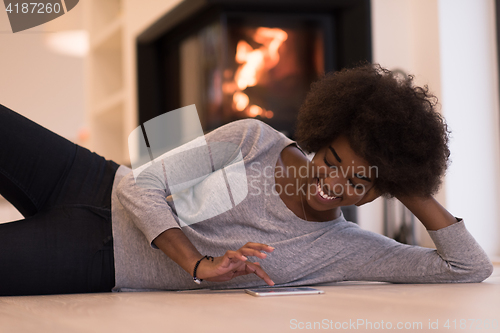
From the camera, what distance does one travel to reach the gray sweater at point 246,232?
1.11 metres

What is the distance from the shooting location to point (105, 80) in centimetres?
430

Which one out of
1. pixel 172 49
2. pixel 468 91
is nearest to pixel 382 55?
pixel 468 91

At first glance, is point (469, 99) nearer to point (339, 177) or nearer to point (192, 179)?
point (339, 177)

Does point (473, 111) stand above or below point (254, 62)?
below

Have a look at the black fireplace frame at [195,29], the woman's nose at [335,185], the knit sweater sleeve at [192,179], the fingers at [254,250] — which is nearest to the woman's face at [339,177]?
the woman's nose at [335,185]

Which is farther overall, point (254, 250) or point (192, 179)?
point (192, 179)

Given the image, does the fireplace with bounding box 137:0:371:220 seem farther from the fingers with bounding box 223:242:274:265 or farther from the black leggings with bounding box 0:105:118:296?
the fingers with bounding box 223:242:274:265

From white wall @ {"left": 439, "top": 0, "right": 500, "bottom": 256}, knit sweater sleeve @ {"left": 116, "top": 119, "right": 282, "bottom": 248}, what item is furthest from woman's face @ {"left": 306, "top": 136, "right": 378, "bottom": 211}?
white wall @ {"left": 439, "top": 0, "right": 500, "bottom": 256}

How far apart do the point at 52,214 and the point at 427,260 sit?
0.89 metres

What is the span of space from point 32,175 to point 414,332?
3.10 feet

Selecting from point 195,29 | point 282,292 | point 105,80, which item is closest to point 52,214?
point 282,292

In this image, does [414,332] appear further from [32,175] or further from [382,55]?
[382,55]

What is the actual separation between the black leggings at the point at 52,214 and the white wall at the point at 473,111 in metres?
1.93

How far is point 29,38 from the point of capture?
1.54 meters
